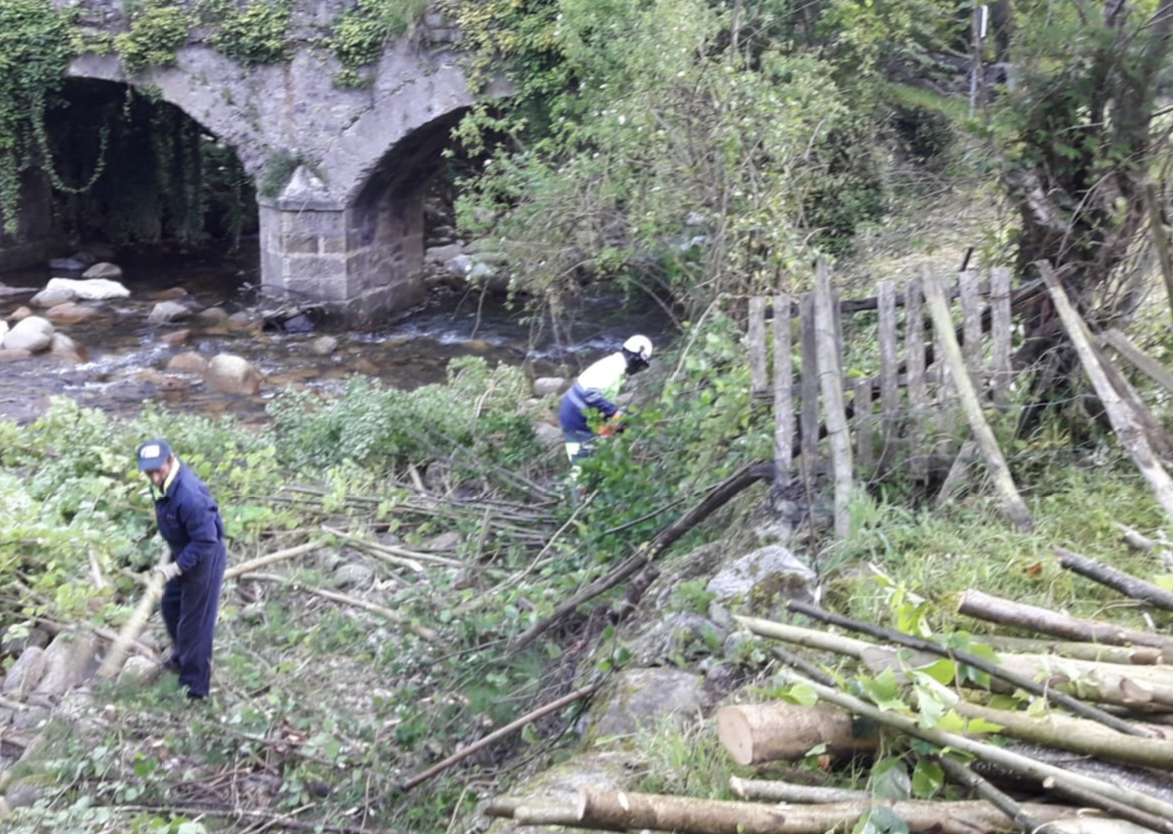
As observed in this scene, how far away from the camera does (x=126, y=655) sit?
6.14 m

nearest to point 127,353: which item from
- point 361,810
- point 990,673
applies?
point 361,810

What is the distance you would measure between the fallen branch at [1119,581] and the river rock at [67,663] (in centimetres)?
477

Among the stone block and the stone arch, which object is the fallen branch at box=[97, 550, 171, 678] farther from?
the stone block

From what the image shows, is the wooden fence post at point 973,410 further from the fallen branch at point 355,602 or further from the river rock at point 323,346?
the river rock at point 323,346

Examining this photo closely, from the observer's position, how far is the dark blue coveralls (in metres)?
5.84

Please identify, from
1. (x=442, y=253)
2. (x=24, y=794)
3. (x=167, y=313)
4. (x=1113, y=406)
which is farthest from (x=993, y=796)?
(x=442, y=253)

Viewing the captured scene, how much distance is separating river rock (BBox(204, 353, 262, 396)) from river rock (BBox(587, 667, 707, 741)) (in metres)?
9.36

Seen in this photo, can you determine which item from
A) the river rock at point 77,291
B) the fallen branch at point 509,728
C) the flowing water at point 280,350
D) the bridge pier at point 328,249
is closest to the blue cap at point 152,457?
the fallen branch at point 509,728

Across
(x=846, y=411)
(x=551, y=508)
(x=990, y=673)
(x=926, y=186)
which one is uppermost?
(x=926, y=186)

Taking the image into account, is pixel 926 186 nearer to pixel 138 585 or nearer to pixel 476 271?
pixel 476 271

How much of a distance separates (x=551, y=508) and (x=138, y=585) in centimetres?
261

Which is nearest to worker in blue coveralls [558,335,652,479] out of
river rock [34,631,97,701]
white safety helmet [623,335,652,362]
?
white safety helmet [623,335,652,362]

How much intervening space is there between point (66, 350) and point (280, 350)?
8.00 ft

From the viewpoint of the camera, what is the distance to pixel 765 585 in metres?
4.11
